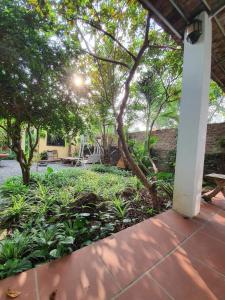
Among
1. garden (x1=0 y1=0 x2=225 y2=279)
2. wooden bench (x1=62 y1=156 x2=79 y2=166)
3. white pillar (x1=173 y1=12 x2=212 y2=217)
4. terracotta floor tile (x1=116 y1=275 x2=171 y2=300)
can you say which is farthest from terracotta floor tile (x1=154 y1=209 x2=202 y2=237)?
wooden bench (x1=62 y1=156 x2=79 y2=166)

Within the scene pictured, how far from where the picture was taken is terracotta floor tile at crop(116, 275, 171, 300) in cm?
118

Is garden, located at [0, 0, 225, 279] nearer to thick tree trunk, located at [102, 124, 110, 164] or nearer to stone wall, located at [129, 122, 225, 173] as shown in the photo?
stone wall, located at [129, 122, 225, 173]

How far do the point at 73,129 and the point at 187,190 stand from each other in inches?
124

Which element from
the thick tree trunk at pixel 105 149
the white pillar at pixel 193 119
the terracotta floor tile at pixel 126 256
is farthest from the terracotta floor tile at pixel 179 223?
the thick tree trunk at pixel 105 149

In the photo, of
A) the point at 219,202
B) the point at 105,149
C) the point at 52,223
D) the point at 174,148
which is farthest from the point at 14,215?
the point at 105,149

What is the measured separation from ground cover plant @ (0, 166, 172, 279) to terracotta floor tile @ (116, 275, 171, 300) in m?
0.70

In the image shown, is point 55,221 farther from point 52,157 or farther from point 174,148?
point 52,157

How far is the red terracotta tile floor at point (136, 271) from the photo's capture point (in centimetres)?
120

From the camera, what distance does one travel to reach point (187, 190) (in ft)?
8.13

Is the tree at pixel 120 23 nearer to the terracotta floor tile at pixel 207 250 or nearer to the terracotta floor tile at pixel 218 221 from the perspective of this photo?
the terracotta floor tile at pixel 218 221

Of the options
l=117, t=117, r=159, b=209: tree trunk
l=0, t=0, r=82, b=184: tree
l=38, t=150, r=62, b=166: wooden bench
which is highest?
l=0, t=0, r=82, b=184: tree

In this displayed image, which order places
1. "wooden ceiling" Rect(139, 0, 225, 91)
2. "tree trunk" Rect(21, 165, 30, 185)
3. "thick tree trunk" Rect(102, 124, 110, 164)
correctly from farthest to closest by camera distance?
"thick tree trunk" Rect(102, 124, 110, 164)
"tree trunk" Rect(21, 165, 30, 185)
"wooden ceiling" Rect(139, 0, 225, 91)

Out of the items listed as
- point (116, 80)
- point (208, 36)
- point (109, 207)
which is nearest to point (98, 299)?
point (109, 207)

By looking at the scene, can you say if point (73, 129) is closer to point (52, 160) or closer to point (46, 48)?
point (46, 48)
